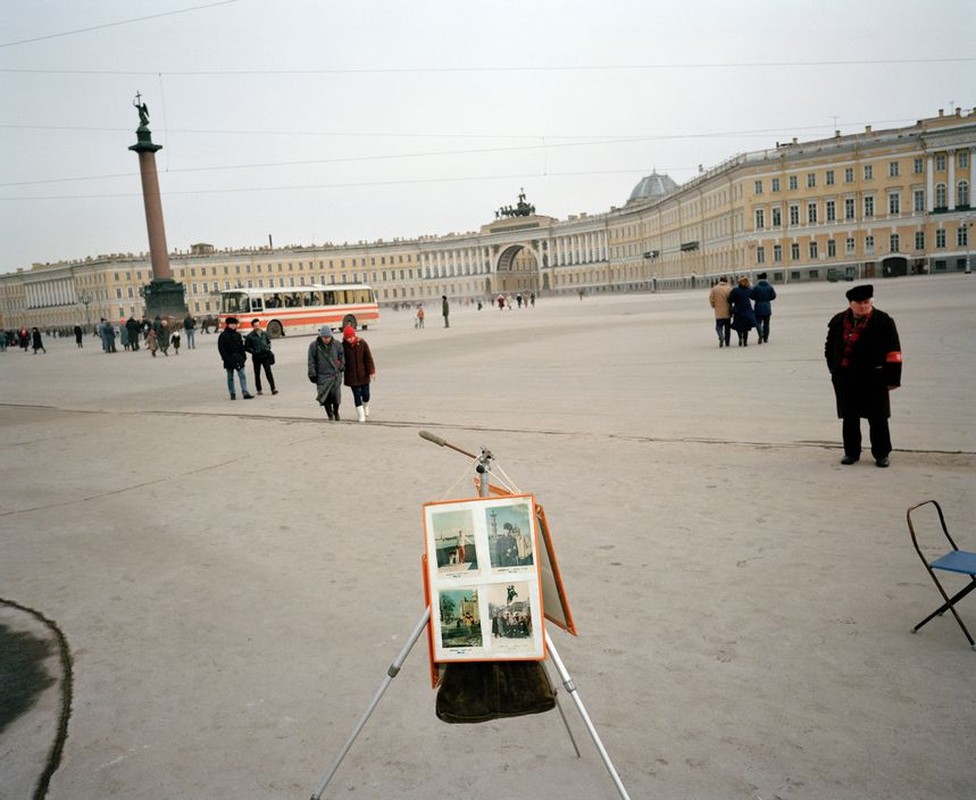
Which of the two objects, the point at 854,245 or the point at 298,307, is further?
the point at 854,245

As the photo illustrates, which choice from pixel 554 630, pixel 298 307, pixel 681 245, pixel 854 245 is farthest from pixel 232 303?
pixel 681 245

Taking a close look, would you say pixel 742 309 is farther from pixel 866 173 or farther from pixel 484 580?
pixel 866 173

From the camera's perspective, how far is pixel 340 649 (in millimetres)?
4320

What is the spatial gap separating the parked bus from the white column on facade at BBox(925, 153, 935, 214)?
55064 mm

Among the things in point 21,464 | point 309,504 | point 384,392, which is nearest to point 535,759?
point 309,504

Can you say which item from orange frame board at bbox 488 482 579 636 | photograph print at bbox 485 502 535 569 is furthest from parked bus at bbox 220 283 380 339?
photograph print at bbox 485 502 535 569

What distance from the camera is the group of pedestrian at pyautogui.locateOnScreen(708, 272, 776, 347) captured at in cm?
1845

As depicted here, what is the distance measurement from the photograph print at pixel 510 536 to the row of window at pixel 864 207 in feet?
274

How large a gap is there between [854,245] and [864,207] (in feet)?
12.3

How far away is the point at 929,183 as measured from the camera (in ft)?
239

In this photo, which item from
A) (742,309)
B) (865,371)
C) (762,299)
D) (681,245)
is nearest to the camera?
(865,371)

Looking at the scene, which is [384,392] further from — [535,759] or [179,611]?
[535,759]

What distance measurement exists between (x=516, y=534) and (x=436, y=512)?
294 millimetres

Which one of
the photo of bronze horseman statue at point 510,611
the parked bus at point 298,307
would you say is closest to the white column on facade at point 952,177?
the parked bus at point 298,307
